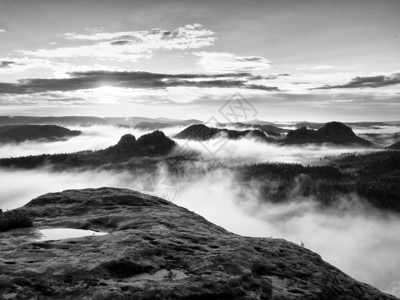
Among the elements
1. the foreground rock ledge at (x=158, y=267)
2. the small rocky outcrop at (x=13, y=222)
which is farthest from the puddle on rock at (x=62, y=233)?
the small rocky outcrop at (x=13, y=222)

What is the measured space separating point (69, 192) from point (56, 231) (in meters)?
9.79

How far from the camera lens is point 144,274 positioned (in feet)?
43.3

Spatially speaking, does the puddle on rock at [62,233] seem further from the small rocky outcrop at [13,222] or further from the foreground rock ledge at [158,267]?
the small rocky outcrop at [13,222]

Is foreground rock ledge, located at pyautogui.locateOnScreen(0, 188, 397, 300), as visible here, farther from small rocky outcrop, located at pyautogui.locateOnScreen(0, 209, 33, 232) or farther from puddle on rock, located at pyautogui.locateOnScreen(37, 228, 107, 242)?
puddle on rock, located at pyautogui.locateOnScreen(37, 228, 107, 242)

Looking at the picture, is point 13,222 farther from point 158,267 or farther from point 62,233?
point 158,267

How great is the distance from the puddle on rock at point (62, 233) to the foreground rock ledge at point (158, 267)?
2.41 feet

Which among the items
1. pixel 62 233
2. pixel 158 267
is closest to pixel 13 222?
pixel 62 233

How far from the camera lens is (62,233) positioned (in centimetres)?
1742

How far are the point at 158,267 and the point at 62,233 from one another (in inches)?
262

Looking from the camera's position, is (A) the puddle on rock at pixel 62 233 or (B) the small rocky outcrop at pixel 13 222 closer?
(A) the puddle on rock at pixel 62 233

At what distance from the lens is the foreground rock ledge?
11.5 m

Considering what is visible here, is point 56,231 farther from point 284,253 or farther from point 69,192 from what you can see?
Answer: point 284,253

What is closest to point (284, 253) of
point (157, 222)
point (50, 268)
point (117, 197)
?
point (157, 222)

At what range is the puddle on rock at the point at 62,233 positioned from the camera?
1671cm
